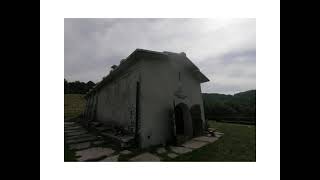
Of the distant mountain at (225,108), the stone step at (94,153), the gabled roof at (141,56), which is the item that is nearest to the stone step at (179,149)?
the stone step at (94,153)

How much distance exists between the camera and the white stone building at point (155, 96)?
634 centimetres

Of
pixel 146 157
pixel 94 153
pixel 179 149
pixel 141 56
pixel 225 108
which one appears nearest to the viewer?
pixel 146 157

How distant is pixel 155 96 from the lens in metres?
6.65

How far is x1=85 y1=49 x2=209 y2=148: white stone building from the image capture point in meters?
6.34

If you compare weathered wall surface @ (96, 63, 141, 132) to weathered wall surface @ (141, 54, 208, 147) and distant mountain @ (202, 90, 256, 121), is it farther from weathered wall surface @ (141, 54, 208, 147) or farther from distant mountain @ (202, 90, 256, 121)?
distant mountain @ (202, 90, 256, 121)

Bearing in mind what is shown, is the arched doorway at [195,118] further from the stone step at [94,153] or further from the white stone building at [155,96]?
the stone step at [94,153]

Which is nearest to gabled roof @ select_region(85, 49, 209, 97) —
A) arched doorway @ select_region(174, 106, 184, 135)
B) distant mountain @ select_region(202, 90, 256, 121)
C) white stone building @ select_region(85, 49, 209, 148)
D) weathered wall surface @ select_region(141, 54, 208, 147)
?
white stone building @ select_region(85, 49, 209, 148)

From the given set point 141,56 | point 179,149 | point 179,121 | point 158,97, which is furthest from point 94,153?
point 179,121

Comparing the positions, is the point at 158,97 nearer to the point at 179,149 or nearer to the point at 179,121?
the point at 179,149
